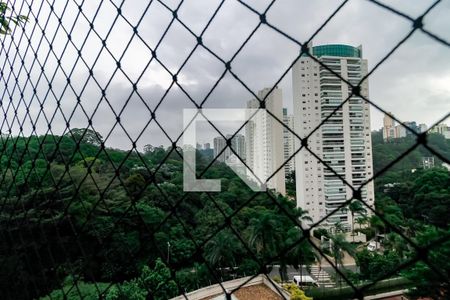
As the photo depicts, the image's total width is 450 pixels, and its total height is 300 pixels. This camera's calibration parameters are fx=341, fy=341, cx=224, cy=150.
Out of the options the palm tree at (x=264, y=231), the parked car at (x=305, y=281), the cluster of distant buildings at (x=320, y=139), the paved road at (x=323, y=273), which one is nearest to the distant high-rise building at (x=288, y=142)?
the cluster of distant buildings at (x=320, y=139)

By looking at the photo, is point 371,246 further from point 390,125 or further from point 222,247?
point 390,125

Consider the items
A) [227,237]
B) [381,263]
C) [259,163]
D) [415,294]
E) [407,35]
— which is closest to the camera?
[407,35]

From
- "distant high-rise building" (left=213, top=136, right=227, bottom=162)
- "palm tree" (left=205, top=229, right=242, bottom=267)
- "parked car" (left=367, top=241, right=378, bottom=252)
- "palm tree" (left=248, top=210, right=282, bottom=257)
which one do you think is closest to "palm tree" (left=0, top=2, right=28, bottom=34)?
"distant high-rise building" (left=213, top=136, right=227, bottom=162)

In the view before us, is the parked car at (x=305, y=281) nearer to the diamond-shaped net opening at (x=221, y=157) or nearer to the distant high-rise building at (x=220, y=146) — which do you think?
the diamond-shaped net opening at (x=221, y=157)

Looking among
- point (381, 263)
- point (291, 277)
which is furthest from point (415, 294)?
point (291, 277)

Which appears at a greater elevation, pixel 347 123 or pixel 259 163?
pixel 347 123

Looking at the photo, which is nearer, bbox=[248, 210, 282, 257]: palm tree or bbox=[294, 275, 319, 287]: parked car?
bbox=[248, 210, 282, 257]: palm tree

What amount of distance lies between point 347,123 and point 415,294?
88.8 inches

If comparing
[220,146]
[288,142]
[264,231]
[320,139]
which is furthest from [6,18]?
[264,231]

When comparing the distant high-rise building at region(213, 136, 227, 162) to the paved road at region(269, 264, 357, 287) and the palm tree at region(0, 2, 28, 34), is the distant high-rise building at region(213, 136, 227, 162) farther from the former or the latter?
the paved road at region(269, 264, 357, 287)

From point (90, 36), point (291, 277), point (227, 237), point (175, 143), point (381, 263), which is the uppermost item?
point (90, 36)

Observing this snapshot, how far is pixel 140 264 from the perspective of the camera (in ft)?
23.2

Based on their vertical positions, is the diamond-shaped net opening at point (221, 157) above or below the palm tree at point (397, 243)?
above

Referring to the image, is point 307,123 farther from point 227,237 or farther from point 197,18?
point 227,237
